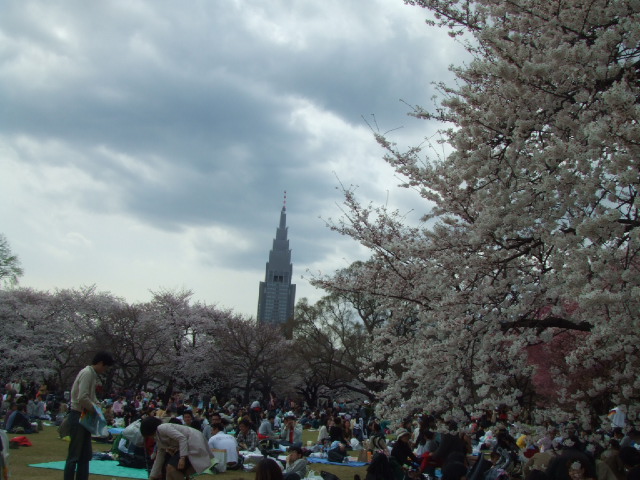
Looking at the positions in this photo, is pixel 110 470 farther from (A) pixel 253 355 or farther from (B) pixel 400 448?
(A) pixel 253 355

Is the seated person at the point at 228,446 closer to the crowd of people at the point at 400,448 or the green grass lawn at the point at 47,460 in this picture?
the crowd of people at the point at 400,448

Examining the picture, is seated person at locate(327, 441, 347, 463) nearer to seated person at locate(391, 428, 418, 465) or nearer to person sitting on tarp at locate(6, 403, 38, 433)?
seated person at locate(391, 428, 418, 465)

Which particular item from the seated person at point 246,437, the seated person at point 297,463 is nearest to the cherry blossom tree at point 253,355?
the seated person at point 246,437

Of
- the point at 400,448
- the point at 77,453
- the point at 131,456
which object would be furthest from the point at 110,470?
the point at 400,448

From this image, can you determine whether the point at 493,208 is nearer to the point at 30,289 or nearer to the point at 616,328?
the point at 616,328

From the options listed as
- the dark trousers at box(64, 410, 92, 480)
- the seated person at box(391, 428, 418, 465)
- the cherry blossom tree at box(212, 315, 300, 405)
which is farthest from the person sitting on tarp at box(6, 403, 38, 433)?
the cherry blossom tree at box(212, 315, 300, 405)

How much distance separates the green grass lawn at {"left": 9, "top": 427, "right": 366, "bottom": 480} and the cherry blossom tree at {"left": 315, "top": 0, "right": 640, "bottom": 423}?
3.49m

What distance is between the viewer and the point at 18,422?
13.8 meters

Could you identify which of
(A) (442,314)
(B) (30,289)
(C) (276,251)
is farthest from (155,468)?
(C) (276,251)

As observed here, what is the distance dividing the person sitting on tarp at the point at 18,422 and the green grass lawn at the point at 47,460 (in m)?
0.33

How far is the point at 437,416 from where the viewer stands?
8672 mm

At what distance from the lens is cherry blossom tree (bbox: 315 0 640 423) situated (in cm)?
495

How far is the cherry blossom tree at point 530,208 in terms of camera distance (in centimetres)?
495

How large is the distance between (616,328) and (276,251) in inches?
6939
